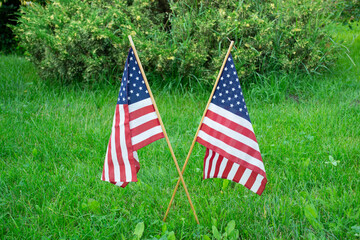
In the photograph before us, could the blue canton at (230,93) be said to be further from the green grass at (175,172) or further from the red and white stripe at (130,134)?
the green grass at (175,172)

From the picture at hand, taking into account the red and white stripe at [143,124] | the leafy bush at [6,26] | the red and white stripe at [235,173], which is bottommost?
the leafy bush at [6,26]

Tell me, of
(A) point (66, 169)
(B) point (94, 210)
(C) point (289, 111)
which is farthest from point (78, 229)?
(C) point (289, 111)

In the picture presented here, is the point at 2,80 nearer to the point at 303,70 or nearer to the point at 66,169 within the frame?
the point at 66,169

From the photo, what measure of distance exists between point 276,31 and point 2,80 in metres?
4.62

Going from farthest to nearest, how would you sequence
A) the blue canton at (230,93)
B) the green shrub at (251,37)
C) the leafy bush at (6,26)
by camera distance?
the leafy bush at (6,26) → the green shrub at (251,37) → the blue canton at (230,93)

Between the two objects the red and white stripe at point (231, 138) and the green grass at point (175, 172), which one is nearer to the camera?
the red and white stripe at point (231, 138)

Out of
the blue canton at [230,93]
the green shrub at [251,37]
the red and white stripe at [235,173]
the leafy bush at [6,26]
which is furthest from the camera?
the leafy bush at [6,26]

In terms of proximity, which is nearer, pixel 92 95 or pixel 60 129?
pixel 60 129

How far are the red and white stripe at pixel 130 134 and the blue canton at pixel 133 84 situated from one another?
0.12ft

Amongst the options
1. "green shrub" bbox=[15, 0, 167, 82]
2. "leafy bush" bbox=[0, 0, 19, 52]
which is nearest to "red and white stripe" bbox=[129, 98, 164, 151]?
"green shrub" bbox=[15, 0, 167, 82]

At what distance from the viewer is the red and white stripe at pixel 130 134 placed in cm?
229

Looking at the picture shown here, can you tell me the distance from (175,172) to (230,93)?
122 centimetres

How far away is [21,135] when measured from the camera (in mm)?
3863

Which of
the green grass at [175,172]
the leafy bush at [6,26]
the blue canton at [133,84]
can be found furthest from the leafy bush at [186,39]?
the leafy bush at [6,26]
